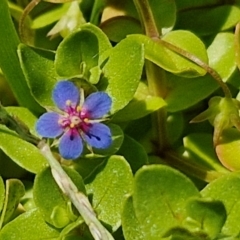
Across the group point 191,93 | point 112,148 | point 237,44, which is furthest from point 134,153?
point 237,44

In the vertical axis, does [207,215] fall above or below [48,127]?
below

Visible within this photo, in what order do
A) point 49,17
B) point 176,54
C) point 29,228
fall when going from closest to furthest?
point 29,228
point 176,54
point 49,17

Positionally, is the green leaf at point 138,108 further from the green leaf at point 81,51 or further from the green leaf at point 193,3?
the green leaf at point 193,3

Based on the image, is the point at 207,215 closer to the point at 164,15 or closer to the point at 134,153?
the point at 134,153

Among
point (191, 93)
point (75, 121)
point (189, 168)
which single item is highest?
point (75, 121)

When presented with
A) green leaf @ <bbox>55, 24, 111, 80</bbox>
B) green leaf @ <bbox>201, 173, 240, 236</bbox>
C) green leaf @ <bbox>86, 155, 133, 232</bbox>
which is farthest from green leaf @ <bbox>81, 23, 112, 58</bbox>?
green leaf @ <bbox>201, 173, 240, 236</bbox>

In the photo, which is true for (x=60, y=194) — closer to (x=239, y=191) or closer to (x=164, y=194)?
(x=164, y=194)
